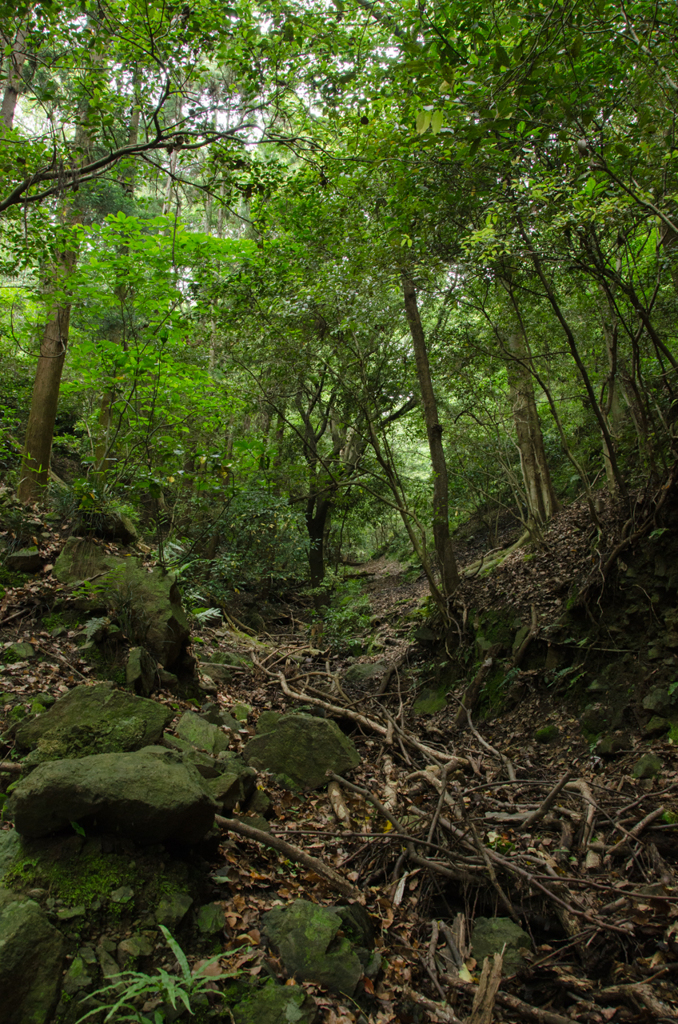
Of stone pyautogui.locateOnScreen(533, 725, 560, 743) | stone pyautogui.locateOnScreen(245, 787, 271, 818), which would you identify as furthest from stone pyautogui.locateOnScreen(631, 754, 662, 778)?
stone pyautogui.locateOnScreen(245, 787, 271, 818)

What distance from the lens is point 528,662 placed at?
22.3 ft

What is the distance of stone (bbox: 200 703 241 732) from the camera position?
5402mm

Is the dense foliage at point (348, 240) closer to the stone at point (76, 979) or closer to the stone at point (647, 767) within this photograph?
the stone at point (647, 767)

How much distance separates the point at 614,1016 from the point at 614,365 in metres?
5.80

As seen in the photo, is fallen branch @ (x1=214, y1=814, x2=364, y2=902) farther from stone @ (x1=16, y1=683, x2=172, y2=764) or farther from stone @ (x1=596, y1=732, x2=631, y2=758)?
stone @ (x1=596, y1=732, x2=631, y2=758)

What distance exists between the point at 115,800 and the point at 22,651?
2.86 metres

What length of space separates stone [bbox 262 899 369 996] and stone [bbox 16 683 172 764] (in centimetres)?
146

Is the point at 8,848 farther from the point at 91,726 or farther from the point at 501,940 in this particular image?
the point at 501,940

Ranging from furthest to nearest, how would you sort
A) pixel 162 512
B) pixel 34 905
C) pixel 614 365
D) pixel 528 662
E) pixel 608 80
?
1. pixel 162 512
2. pixel 528 662
3. pixel 614 365
4. pixel 608 80
5. pixel 34 905

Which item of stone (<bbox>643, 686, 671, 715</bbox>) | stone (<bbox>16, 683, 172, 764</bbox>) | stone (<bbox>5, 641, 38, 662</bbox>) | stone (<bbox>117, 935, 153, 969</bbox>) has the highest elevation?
stone (<bbox>5, 641, 38, 662</bbox>)

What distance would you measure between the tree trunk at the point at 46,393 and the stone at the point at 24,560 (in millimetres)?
2072

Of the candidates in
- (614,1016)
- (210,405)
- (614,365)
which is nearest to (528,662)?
(614,365)

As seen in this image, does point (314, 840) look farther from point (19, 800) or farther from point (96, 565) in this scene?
point (96, 565)

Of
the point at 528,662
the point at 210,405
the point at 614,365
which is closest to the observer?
the point at 614,365
